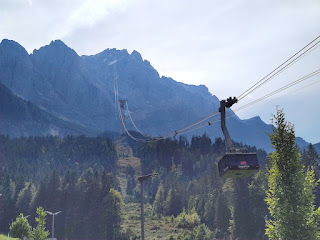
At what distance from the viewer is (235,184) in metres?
124

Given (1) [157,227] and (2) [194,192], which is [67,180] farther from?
(2) [194,192]

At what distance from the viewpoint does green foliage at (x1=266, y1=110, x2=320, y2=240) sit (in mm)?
38375

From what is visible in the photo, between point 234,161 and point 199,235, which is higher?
point 234,161

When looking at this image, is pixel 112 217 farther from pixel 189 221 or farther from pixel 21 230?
pixel 21 230

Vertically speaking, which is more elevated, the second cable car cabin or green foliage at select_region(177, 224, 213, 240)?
the second cable car cabin

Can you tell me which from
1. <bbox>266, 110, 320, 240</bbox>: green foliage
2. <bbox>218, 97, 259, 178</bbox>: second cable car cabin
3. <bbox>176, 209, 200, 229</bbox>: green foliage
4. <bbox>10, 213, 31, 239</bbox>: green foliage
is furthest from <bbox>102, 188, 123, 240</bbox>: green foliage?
<bbox>218, 97, 259, 178</bbox>: second cable car cabin

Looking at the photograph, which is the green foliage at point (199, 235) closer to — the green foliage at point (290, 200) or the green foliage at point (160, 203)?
the green foliage at point (160, 203)

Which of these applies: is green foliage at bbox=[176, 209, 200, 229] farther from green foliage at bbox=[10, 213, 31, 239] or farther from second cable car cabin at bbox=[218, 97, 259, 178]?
second cable car cabin at bbox=[218, 97, 259, 178]

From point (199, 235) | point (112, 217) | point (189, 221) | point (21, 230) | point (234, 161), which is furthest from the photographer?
point (189, 221)

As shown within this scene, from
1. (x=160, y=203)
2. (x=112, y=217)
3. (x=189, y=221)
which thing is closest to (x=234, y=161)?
(x=112, y=217)

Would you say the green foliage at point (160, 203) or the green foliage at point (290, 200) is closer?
the green foliage at point (290, 200)

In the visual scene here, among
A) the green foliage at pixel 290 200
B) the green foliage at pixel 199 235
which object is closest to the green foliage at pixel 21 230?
the green foliage at pixel 199 235

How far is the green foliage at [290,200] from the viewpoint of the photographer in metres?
38.4

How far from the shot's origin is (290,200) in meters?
38.9
